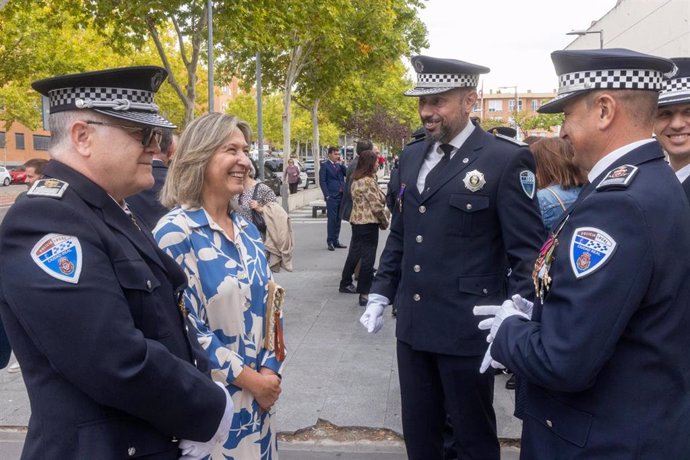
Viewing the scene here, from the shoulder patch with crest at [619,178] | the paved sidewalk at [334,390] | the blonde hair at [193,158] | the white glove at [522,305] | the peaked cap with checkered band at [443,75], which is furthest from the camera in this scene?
the paved sidewalk at [334,390]

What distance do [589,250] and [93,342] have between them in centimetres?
131

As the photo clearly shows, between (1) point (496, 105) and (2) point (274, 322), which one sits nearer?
(2) point (274, 322)

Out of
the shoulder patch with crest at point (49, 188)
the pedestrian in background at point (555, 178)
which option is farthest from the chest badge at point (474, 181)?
the shoulder patch with crest at point (49, 188)

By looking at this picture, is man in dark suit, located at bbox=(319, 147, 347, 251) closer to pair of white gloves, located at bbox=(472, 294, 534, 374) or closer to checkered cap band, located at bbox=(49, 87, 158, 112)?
pair of white gloves, located at bbox=(472, 294, 534, 374)

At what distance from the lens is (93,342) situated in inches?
62.9

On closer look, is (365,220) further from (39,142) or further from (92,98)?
(39,142)

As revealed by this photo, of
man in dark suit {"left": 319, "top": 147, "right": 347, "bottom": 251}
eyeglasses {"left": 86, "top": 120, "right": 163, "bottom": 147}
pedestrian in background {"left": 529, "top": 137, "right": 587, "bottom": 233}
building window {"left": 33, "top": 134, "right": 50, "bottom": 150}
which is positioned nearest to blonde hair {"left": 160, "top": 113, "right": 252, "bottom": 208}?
eyeglasses {"left": 86, "top": 120, "right": 163, "bottom": 147}

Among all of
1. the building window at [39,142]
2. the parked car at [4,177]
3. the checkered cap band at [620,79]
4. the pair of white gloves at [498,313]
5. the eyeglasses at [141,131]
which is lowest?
the parked car at [4,177]

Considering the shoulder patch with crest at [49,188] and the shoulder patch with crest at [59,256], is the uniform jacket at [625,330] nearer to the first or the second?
the shoulder patch with crest at [59,256]

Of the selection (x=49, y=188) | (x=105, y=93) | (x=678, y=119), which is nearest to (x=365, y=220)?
(x=678, y=119)

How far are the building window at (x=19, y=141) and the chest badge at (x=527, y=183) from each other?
180ft

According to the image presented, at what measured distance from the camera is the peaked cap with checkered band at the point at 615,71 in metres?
1.91

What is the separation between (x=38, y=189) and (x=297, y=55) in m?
23.3

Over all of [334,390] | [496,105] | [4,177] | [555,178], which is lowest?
[334,390]
